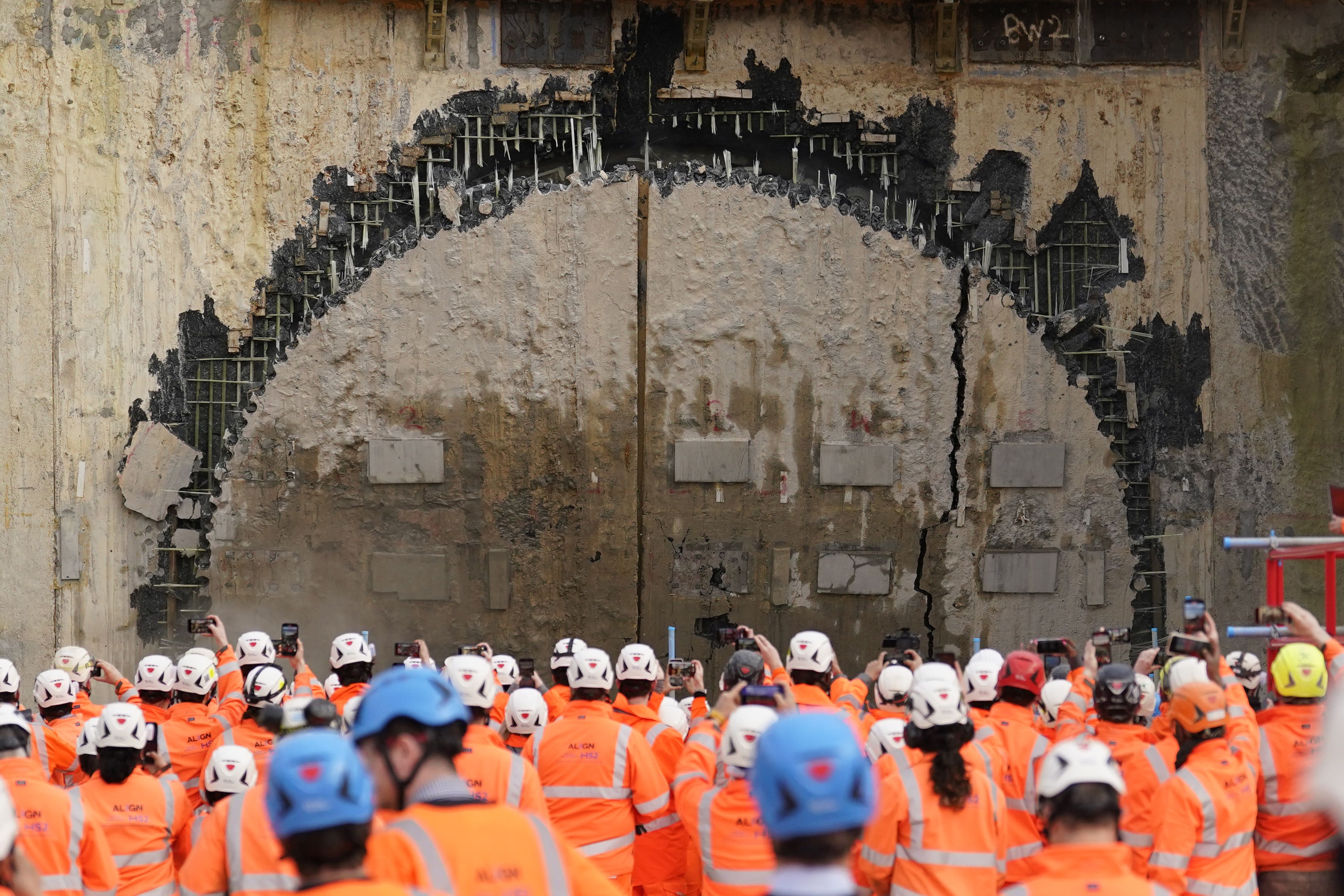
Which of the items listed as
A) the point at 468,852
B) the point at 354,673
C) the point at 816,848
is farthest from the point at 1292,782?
the point at 354,673

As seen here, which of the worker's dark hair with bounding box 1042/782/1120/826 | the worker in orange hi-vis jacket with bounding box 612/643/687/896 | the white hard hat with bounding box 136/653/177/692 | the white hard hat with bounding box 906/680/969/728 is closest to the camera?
the worker's dark hair with bounding box 1042/782/1120/826

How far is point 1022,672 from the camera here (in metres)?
5.92

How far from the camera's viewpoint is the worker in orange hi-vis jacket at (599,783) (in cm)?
561

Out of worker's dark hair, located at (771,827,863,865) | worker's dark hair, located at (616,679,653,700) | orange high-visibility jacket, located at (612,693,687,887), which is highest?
worker's dark hair, located at (771,827,863,865)

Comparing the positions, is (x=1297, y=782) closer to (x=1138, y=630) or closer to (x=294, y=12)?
(x=1138, y=630)

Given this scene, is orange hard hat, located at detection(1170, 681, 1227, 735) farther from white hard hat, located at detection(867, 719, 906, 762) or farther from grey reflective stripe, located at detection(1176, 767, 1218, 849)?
white hard hat, located at detection(867, 719, 906, 762)

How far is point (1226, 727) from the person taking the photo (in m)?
4.91

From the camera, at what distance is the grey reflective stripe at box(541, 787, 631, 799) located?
5613 mm

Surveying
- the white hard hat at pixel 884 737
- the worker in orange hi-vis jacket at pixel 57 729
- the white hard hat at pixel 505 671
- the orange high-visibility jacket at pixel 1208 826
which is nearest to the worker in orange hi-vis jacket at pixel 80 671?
the worker in orange hi-vis jacket at pixel 57 729

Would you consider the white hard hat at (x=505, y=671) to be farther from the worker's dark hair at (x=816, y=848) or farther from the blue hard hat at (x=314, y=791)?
the worker's dark hair at (x=816, y=848)

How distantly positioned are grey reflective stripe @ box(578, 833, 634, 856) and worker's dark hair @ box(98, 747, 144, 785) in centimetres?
173

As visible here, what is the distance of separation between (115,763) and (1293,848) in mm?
4469

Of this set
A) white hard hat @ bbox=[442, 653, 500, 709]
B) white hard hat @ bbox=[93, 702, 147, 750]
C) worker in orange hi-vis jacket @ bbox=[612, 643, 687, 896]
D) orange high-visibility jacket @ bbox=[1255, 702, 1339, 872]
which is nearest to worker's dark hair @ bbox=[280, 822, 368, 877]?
white hard hat @ bbox=[93, 702, 147, 750]

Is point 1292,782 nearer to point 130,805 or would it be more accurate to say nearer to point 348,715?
point 348,715
